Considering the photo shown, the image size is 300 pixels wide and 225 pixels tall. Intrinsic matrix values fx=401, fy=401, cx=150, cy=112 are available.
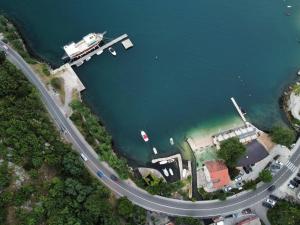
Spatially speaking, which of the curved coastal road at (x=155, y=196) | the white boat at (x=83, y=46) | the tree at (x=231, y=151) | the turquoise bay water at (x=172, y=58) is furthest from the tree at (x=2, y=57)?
the tree at (x=231, y=151)

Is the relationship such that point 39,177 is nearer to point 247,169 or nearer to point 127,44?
point 127,44

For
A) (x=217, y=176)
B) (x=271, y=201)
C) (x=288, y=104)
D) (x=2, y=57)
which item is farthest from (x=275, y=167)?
(x=2, y=57)

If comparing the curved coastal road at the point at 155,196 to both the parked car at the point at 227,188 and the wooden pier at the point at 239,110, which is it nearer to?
the parked car at the point at 227,188

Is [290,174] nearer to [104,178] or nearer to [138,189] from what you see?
[138,189]

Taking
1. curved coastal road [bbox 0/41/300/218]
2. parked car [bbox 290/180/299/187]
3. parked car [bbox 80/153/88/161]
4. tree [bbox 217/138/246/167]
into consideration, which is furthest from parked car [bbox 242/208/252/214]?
parked car [bbox 80/153/88/161]

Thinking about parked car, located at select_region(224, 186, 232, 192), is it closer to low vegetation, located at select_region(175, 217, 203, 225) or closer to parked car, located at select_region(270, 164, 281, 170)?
low vegetation, located at select_region(175, 217, 203, 225)

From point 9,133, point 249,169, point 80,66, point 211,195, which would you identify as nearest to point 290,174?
point 249,169
